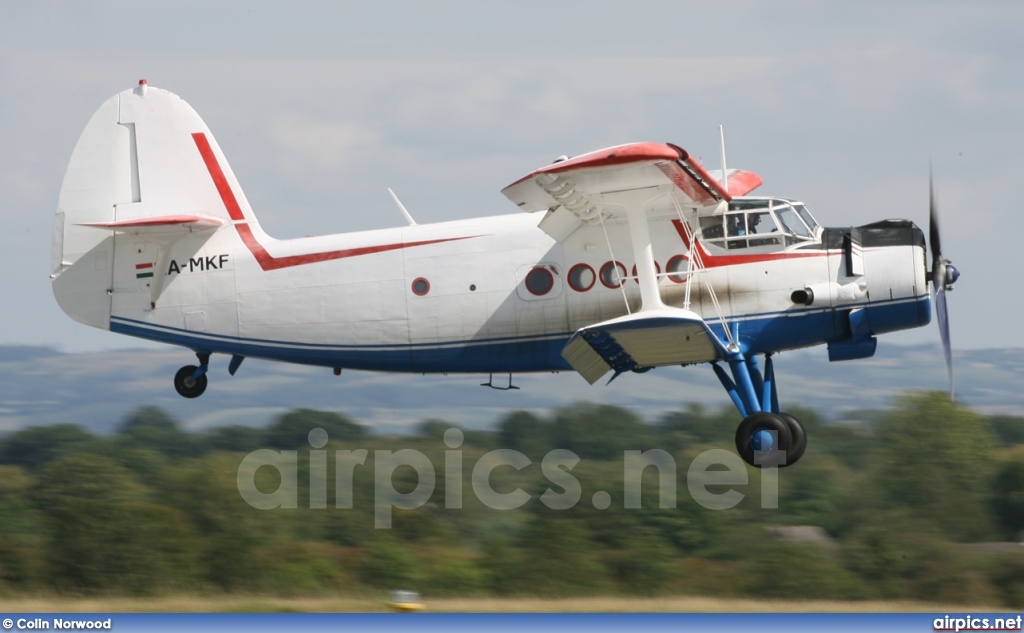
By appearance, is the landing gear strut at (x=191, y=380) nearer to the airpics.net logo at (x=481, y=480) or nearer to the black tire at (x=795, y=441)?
the black tire at (x=795, y=441)

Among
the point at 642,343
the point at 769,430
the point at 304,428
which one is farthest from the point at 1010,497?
the point at 304,428

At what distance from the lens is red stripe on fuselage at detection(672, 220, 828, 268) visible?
13.7 m

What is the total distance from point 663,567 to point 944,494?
295 inches

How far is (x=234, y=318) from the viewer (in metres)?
15.0

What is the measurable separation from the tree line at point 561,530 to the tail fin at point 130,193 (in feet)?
21.7

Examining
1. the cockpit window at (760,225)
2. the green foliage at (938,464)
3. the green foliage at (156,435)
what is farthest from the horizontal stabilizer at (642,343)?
the green foliage at (156,435)

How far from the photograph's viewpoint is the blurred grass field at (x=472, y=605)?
17.7 m

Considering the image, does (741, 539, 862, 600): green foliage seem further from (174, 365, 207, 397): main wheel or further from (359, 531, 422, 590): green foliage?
(174, 365, 207, 397): main wheel

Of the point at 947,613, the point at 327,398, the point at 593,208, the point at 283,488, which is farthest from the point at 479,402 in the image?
the point at 593,208

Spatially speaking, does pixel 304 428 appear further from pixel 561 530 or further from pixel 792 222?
pixel 792 222

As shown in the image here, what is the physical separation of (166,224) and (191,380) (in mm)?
2027

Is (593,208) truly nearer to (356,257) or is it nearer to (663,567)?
(356,257)

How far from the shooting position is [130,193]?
52.5ft

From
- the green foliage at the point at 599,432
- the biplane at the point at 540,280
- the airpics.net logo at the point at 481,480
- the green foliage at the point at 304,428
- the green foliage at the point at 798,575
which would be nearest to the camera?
the biplane at the point at 540,280
